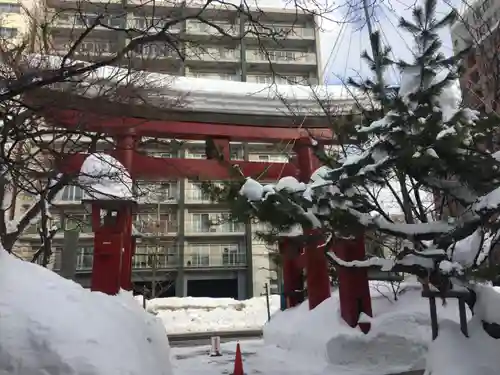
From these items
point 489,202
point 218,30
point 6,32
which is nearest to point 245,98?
point 6,32

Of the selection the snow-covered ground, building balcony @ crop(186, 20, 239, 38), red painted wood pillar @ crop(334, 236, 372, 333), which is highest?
building balcony @ crop(186, 20, 239, 38)

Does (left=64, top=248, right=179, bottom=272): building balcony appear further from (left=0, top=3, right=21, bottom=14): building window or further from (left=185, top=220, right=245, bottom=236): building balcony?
(left=0, top=3, right=21, bottom=14): building window

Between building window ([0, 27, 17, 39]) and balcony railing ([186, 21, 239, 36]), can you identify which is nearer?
balcony railing ([186, 21, 239, 36])

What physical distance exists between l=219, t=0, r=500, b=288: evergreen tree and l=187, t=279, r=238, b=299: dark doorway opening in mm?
26100

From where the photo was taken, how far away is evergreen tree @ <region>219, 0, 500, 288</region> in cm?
435

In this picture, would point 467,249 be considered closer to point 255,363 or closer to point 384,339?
point 384,339

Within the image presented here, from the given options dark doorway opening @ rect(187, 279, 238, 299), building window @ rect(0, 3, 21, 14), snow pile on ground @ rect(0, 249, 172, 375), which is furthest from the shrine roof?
dark doorway opening @ rect(187, 279, 238, 299)

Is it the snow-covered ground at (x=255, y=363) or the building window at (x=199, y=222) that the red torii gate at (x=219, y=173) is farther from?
the building window at (x=199, y=222)

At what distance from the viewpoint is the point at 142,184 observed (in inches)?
423

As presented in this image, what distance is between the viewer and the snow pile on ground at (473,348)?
457 cm

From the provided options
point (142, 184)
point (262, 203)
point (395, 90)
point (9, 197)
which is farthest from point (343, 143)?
point (9, 197)

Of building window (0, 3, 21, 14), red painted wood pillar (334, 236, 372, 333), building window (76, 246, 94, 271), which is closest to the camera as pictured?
red painted wood pillar (334, 236, 372, 333)

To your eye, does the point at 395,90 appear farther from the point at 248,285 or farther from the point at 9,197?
the point at 248,285

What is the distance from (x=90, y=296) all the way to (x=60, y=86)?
2.51m
